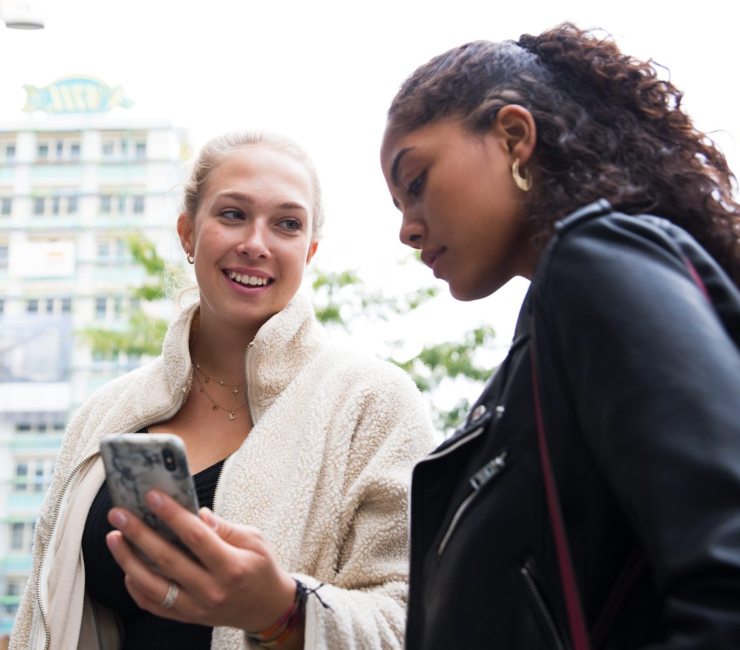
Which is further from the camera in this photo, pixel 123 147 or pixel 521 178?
pixel 123 147

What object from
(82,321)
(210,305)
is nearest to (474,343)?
(82,321)

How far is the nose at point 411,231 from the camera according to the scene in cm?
Answer: 156

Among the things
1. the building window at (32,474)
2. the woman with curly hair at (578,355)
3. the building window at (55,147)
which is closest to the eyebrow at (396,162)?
the woman with curly hair at (578,355)

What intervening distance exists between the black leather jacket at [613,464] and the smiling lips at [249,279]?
1.15 meters

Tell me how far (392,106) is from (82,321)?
1180cm

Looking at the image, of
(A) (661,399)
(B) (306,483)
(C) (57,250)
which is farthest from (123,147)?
(A) (661,399)

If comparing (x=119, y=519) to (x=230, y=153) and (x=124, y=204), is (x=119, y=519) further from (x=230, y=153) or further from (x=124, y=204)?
(x=124, y=204)

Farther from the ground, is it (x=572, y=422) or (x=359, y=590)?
(x=572, y=422)

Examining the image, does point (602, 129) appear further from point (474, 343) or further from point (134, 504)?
point (474, 343)

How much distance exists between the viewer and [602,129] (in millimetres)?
1397

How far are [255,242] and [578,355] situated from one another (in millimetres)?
1361

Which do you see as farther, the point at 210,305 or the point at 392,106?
the point at 210,305

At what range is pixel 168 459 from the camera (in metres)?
1.30

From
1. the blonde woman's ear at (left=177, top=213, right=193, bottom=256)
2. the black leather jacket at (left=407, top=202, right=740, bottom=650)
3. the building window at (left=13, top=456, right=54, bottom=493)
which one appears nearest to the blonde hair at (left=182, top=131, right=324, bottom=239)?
Answer: the blonde woman's ear at (left=177, top=213, right=193, bottom=256)
